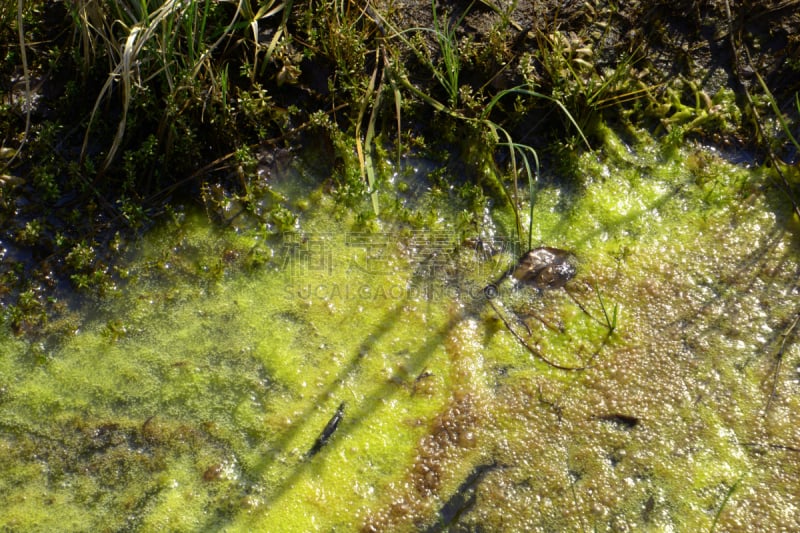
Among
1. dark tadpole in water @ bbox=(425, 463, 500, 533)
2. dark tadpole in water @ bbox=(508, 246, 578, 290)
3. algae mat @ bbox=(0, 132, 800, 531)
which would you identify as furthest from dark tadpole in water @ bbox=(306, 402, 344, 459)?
dark tadpole in water @ bbox=(508, 246, 578, 290)

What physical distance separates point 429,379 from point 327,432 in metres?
0.42

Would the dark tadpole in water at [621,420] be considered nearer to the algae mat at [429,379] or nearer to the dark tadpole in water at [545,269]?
the algae mat at [429,379]

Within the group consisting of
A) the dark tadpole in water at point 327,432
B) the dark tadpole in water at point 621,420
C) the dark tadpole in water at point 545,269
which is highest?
the dark tadpole in water at point 545,269

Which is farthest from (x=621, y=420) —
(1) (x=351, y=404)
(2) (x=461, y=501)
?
(1) (x=351, y=404)

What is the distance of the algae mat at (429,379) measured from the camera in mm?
2492

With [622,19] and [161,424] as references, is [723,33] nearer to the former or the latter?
[622,19]

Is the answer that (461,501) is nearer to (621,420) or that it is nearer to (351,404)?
(351,404)

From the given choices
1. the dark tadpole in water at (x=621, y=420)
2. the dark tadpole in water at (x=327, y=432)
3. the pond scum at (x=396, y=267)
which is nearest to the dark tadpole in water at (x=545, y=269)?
the pond scum at (x=396, y=267)

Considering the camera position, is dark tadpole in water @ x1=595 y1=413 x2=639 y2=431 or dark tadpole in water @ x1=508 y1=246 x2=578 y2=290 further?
dark tadpole in water @ x1=508 y1=246 x2=578 y2=290

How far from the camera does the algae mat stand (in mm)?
2492

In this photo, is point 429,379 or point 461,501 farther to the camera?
point 429,379

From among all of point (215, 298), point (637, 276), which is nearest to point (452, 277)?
point (637, 276)

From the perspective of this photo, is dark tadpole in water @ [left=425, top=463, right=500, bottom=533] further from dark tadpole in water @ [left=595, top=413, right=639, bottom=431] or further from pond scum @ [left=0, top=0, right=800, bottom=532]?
dark tadpole in water @ [left=595, top=413, right=639, bottom=431]

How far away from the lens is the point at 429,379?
8.96 feet
